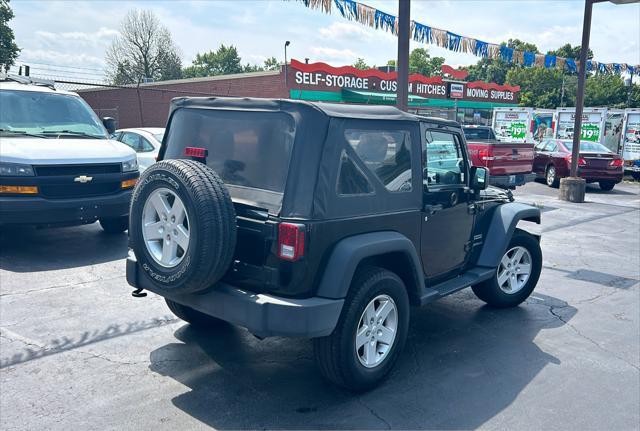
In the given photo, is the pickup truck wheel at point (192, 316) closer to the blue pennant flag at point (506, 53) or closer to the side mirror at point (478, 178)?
the side mirror at point (478, 178)

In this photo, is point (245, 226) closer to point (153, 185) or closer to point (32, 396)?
Result: point (153, 185)

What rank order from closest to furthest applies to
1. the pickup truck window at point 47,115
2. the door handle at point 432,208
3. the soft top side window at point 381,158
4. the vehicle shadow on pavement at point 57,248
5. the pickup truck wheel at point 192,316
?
the soft top side window at point 381,158, the door handle at point 432,208, the pickup truck wheel at point 192,316, the vehicle shadow on pavement at point 57,248, the pickup truck window at point 47,115

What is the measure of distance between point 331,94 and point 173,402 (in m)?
23.5

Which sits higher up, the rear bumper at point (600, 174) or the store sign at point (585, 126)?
the store sign at point (585, 126)

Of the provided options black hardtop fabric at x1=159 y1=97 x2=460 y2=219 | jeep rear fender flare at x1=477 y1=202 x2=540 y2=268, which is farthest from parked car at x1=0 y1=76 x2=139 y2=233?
jeep rear fender flare at x1=477 y1=202 x2=540 y2=268

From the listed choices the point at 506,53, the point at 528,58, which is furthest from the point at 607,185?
the point at 506,53

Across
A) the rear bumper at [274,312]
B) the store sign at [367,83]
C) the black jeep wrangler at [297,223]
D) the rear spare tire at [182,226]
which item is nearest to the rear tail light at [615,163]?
the store sign at [367,83]

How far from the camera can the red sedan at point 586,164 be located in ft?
56.7

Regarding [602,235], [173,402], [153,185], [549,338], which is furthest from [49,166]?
[602,235]

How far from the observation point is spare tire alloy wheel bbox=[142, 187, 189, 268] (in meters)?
3.67

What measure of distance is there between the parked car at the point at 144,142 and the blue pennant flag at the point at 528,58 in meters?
12.6

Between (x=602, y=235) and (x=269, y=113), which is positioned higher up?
(x=269, y=113)

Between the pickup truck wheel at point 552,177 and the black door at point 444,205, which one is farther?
the pickup truck wheel at point 552,177

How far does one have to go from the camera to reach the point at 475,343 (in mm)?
5004
